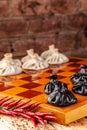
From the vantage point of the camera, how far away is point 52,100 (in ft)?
4.13

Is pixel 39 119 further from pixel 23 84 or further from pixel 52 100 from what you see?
pixel 23 84

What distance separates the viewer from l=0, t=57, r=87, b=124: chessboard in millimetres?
1194

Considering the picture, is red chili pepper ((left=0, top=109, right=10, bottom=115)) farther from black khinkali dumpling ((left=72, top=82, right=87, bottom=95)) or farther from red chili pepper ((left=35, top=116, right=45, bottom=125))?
black khinkali dumpling ((left=72, top=82, right=87, bottom=95))

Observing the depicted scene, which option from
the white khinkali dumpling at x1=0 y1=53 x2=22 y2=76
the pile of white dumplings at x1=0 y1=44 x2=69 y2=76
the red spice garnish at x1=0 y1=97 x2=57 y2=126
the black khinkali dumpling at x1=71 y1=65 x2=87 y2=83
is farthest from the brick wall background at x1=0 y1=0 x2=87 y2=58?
the red spice garnish at x1=0 y1=97 x2=57 y2=126

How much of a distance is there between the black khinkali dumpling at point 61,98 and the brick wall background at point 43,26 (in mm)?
937

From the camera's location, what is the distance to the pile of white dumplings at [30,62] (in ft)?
5.86

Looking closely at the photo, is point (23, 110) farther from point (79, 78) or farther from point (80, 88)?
point (79, 78)

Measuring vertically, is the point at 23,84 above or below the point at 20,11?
below

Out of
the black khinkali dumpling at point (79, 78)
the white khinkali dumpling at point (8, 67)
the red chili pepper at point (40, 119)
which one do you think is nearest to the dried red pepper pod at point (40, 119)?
the red chili pepper at point (40, 119)

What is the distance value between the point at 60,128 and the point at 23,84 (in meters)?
0.50

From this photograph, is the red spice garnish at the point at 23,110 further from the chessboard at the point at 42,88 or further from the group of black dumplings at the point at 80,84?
the group of black dumplings at the point at 80,84

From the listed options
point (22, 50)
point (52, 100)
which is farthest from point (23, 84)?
point (22, 50)

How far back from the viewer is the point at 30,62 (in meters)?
1.89

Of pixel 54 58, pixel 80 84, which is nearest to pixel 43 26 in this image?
pixel 54 58
